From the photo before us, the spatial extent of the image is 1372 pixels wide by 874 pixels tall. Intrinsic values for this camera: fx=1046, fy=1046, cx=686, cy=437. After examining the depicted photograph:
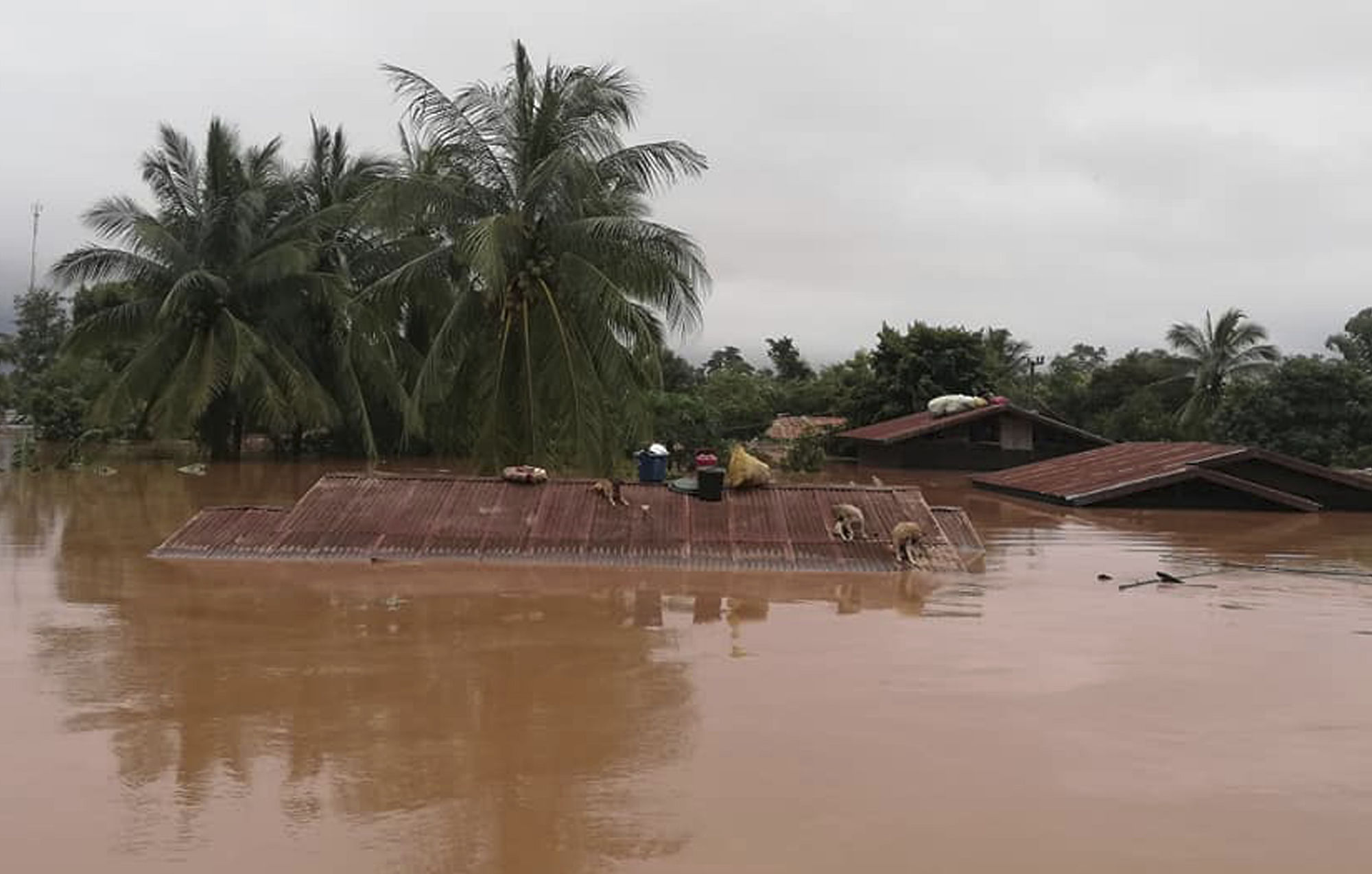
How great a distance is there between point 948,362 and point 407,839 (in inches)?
1313

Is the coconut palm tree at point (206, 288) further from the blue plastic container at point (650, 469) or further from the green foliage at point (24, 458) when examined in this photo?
the blue plastic container at point (650, 469)

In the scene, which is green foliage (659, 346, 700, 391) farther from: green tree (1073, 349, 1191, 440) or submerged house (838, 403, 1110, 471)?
green tree (1073, 349, 1191, 440)

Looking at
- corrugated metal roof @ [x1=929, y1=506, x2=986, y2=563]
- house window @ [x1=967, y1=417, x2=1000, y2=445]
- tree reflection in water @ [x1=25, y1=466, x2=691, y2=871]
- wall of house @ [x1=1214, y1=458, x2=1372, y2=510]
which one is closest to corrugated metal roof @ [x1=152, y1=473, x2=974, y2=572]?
corrugated metal roof @ [x1=929, y1=506, x2=986, y2=563]

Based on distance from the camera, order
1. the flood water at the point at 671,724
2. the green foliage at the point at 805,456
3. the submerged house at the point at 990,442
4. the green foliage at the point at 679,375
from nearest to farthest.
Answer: the flood water at the point at 671,724
the green foliage at the point at 805,456
the submerged house at the point at 990,442
the green foliage at the point at 679,375

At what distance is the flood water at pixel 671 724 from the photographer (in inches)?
169

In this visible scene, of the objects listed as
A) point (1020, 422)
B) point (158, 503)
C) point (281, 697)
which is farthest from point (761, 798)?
point (1020, 422)

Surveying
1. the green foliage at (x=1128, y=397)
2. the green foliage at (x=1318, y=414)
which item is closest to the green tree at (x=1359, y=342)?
the green foliage at (x=1128, y=397)

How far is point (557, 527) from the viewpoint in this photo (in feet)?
39.8

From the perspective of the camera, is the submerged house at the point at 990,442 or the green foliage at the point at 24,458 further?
the submerged house at the point at 990,442

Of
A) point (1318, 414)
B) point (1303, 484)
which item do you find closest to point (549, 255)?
point (1303, 484)

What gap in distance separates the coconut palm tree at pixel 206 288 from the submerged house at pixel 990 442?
16191mm

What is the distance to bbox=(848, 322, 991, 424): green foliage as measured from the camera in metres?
35.8

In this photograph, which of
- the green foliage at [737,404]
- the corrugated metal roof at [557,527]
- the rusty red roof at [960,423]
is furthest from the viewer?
the green foliage at [737,404]

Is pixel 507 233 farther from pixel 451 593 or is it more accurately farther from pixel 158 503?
pixel 158 503
